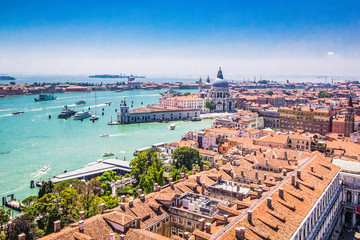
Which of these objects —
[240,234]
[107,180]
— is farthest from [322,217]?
[107,180]

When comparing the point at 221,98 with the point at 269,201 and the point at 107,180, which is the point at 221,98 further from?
the point at 269,201

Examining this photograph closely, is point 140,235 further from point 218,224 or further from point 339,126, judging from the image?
point 339,126

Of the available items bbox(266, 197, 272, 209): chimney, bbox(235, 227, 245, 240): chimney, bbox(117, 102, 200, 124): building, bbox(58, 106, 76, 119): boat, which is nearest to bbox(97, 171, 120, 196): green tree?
bbox(266, 197, 272, 209): chimney

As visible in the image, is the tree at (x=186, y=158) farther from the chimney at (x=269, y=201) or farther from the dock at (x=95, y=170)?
the chimney at (x=269, y=201)

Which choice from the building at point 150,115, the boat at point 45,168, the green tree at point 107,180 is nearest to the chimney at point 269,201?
the green tree at point 107,180

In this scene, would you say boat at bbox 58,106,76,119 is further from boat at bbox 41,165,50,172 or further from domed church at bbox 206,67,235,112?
boat at bbox 41,165,50,172

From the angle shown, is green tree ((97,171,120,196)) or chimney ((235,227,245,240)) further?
green tree ((97,171,120,196))

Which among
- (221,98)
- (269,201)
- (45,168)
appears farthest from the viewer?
(221,98)
